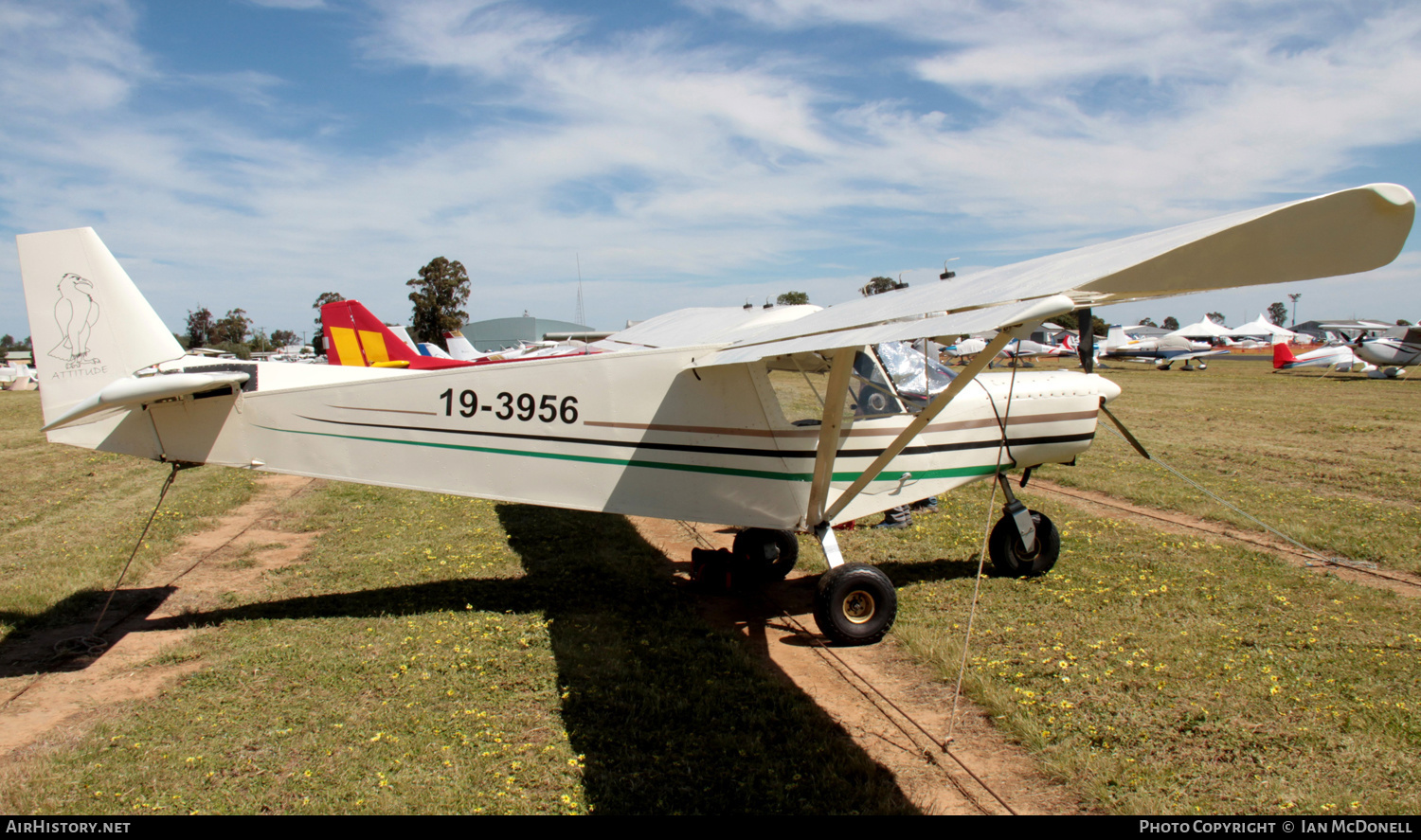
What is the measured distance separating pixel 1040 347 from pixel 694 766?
47.1 meters

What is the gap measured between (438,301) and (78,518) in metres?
62.6

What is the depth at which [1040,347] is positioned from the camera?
149 ft

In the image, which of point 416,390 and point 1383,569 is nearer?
point 416,390

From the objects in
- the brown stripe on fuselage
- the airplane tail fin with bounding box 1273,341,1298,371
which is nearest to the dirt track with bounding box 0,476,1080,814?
the brown stripe on fuselage

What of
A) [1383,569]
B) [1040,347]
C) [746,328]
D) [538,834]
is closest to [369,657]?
[538,834]

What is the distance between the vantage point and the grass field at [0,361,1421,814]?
3439mm

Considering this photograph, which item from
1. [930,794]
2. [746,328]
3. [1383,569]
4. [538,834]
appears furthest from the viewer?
[746,328]

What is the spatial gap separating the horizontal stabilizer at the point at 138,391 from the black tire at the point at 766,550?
437cm

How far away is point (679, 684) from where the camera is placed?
4590 millimetres

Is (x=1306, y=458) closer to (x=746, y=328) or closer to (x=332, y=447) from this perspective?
(x=746, y=328)

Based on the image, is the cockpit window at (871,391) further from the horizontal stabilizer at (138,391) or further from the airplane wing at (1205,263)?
the horizontal stabilizer at (138,391)

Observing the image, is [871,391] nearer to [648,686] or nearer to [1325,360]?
[648,686]

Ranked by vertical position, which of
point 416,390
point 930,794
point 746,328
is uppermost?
point 746,328

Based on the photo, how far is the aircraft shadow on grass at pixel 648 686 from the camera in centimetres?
346
